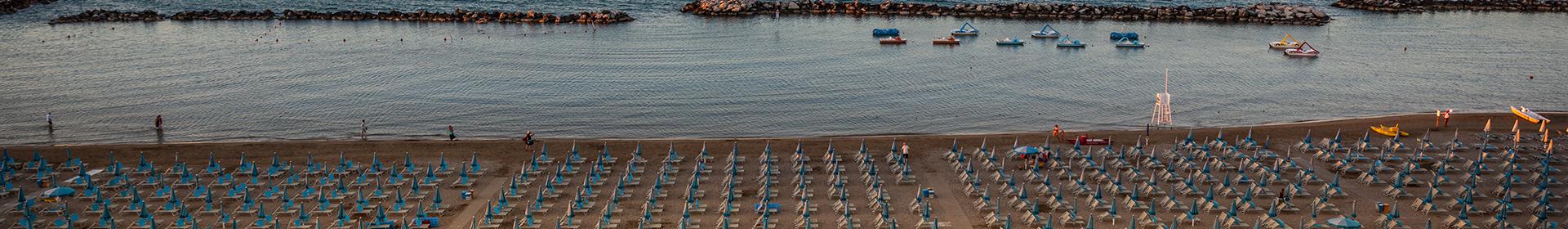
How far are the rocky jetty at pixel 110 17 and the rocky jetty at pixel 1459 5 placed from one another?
92.1 meters

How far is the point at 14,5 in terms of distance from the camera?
347ft

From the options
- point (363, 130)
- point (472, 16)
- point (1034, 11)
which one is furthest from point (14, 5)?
point (1034, 11)

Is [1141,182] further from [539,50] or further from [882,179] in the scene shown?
[539,50]

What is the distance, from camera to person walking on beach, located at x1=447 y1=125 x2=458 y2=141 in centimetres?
5255

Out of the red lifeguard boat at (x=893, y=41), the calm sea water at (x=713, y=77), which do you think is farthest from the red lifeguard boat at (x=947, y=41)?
the red lifeguard boat at (x=893, y=41)

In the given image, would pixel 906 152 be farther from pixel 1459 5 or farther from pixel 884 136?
pixel 1459 5

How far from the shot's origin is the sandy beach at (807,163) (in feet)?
124

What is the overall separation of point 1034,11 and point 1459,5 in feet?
118

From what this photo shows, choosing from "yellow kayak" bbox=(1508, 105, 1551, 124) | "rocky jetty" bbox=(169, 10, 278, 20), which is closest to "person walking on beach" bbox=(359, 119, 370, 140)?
"yellow kayak" bbox=(1508, 105, 1551, 124)

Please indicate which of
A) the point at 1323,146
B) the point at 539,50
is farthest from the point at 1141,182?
the point at 539,50

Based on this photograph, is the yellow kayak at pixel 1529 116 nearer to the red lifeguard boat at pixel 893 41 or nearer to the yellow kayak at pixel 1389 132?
the yellow kayak at pixel 1389 132

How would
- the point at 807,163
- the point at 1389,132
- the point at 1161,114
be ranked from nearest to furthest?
the point at 807,163 → the point at 1389,132 → the point at 1161,114

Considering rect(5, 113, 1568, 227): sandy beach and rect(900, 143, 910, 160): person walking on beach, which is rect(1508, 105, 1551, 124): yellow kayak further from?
rect(900, 143, 910, 160): person walking on beach

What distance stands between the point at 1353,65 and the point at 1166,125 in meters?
26.9
